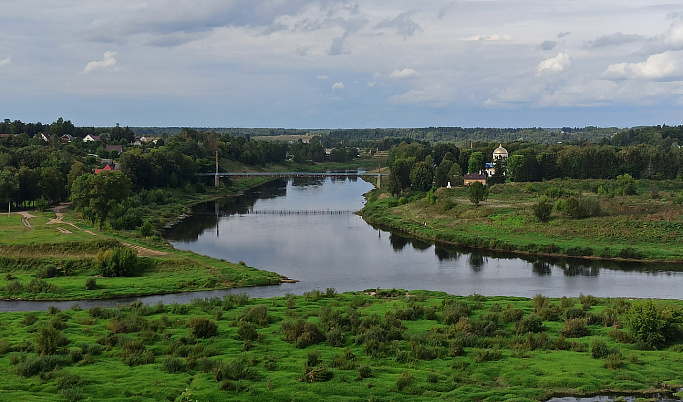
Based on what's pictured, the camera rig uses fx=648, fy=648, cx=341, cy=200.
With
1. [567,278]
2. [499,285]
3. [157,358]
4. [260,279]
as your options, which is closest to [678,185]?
[567,278]

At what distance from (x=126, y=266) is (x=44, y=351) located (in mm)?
17973

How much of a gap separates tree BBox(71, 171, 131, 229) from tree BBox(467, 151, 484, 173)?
58.5 metres

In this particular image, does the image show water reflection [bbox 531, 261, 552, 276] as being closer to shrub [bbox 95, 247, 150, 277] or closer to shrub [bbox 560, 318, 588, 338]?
shrub [bbox 560, 318, 588, 338]

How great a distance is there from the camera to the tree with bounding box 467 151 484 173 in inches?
3912

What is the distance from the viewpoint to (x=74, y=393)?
63.1 ft

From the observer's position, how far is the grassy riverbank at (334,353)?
821 inches

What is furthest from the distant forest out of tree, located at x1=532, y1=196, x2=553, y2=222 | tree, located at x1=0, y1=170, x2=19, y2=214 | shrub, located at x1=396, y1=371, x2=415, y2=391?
shrub, located at x1=396, y1=371, x2=415, y2=391

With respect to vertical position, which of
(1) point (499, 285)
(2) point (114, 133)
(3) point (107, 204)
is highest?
(2) point (114, 133)

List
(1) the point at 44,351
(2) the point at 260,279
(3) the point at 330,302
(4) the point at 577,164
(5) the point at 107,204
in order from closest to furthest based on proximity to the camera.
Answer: (1) the point at 44,351 → (3) the point at 330,302 → (2) the point at 260,279 → (5) the point at 107,204 → (4) the point at 577,164

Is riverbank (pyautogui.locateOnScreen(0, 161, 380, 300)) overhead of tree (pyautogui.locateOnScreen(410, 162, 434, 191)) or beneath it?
beneath

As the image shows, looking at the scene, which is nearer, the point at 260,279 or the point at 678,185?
the point at 260,279

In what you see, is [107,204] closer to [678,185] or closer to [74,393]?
[74,393]

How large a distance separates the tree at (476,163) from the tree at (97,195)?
5848 cm

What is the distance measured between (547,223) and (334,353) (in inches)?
1567
